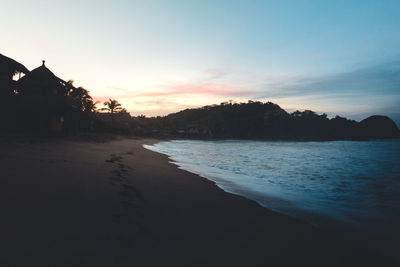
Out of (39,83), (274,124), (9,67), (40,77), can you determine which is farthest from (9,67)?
(274,124)

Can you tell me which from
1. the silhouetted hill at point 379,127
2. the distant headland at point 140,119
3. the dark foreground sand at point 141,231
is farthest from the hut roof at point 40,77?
the silhouetted hill at point 379,127

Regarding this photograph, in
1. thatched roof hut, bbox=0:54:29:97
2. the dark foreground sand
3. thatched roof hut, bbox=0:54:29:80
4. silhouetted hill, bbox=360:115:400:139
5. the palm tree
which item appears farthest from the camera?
silhouetted hill, bbox=360:115:400:139

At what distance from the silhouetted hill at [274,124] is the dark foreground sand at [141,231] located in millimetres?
82761

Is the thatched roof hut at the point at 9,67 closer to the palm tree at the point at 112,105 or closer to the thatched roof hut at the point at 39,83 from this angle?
the thatched roof hut at the point at 39,83

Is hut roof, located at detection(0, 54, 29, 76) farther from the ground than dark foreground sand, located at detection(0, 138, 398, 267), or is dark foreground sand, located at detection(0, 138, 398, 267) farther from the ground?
hut roof, located at detection(0, 54, 29, 76)

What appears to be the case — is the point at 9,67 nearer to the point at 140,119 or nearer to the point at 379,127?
the point at 140,119

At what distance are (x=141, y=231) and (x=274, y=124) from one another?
117 meters

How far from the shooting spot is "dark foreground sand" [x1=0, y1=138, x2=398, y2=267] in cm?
219

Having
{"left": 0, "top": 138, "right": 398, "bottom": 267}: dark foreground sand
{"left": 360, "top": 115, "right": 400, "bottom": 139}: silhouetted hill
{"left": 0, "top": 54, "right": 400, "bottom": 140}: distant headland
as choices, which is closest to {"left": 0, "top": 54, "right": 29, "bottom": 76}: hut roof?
{"left": 0, "top": 54, "right": 400, "bottom": 140}: distant headland

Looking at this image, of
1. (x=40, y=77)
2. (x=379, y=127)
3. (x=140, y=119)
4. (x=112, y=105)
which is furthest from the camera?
(x=379, y=127)

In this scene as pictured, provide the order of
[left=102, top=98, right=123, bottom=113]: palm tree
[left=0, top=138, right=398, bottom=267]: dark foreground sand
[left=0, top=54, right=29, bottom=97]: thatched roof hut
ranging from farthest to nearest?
[left=102, top=98, right=123, bottom=113]: palm tree < [left=0, top=54, right=29, bottom=97]: thatched roof hut < [left=0, top=138, right=398, bottom=267]: dark foreground sand

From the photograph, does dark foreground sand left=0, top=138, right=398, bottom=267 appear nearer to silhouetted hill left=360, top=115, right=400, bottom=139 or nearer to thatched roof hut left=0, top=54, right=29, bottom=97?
thatched roof hut left=0, top=54, right=29, bottom=97

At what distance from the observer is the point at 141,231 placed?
2793 millimetres

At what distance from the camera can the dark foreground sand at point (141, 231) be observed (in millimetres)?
2188
